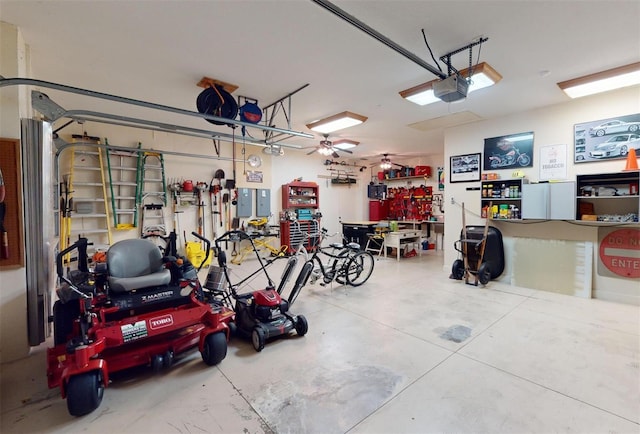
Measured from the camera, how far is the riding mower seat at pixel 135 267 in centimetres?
252

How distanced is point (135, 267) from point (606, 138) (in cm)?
624

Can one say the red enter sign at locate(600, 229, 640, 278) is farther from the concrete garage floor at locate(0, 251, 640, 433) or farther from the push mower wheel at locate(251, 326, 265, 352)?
the push mower wheel at locate(251, 326, 265, 352)

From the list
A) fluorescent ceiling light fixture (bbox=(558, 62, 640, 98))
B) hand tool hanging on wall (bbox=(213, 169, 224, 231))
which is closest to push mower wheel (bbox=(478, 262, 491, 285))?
fluorescent ceiling light fixture (bbox=(558, 62, 640, 98))

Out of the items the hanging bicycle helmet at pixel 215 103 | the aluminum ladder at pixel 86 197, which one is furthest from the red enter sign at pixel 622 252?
the aluminum ladder at pixel 86 197

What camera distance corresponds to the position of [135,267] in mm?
2822

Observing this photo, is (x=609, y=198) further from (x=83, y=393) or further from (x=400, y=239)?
(x=83, y=393)

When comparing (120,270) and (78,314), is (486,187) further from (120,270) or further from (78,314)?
(78,314)

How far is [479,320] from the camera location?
3.38 m

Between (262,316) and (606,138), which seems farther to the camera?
(606,138)

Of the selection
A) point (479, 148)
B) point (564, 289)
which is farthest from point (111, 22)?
point (564, 289)

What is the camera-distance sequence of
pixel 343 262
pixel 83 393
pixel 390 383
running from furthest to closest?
1. pixel 343 262
2. pixel 390 383
3. pixel 83 393

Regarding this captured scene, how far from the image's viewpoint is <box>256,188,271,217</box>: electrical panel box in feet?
24.2

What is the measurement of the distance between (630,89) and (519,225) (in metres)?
2.28

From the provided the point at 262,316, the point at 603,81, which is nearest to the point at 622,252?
the point at 603,81
